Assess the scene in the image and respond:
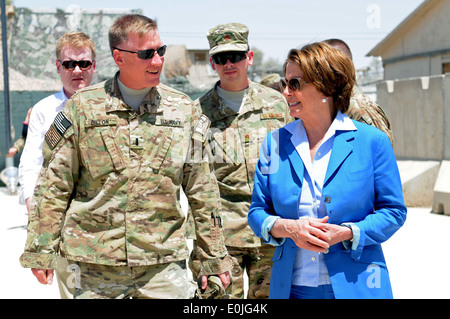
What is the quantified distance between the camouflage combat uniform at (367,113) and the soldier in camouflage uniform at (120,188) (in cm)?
110

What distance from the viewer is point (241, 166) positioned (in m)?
4.63

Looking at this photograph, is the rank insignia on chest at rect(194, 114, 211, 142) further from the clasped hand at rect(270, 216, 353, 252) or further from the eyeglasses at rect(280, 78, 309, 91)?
the clasped hand at rect(270, 216, 353, 252)

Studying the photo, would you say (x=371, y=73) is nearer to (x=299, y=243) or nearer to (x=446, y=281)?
(x=446, y=281)

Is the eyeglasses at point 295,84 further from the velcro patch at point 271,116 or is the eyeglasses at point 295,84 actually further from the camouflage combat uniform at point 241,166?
the velcro patch at point 271,116

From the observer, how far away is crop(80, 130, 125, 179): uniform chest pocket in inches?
134

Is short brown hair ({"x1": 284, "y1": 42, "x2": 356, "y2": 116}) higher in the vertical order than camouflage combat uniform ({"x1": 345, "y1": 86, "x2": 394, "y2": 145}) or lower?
higher

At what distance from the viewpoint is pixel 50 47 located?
20250 millimetres

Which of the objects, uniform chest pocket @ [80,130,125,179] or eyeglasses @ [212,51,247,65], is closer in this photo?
uniform chest pocket @ [80,130,125,179]

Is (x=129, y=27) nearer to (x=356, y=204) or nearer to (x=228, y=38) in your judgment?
(x=228, y=38)

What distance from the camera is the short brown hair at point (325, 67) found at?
2941 mm

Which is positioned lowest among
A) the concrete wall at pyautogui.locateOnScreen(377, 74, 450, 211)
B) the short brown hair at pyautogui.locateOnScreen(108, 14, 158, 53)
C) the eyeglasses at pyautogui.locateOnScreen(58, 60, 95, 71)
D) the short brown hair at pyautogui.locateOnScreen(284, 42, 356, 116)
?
the concrete wall at pyautogui.locateOnScreen(377, 74, 450, 211)

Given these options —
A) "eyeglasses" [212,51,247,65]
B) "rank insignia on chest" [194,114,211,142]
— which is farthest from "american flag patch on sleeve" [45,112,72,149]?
"eyeglasses" [212,51,247,65]

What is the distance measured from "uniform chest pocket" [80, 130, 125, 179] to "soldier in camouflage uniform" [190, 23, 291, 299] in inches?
48.4

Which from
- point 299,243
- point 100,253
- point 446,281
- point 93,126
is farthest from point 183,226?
point 446,281
